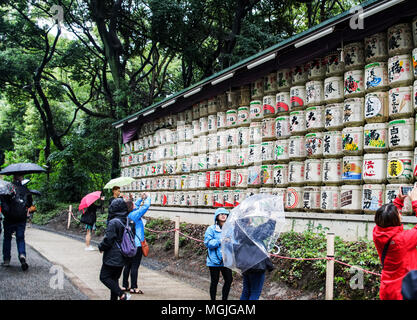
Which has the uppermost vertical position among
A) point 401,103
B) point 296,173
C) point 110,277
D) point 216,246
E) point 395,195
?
point 401,103

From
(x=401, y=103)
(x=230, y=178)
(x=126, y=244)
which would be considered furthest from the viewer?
(x=230, y=178)

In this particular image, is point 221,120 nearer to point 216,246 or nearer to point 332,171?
point 332,171

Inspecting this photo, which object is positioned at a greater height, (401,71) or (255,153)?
(401,71)

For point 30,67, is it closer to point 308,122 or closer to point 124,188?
point 124,188

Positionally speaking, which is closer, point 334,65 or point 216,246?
point 216,246

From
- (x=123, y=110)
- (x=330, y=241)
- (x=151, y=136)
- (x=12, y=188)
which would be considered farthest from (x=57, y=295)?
(x=123, y=110)

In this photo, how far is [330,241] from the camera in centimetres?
579

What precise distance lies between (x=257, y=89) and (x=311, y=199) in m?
3.29

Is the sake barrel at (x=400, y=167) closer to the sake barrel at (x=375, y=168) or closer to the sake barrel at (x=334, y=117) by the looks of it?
the sake barrel at (x=375, y=168)

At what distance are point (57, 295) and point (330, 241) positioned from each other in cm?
416

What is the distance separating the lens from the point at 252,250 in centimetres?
470

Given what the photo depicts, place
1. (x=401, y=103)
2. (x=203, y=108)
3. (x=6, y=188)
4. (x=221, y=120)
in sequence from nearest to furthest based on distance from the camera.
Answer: (x=401, y=103), (x=6, y=188), (x=221, y=120), (x=203, y=108)

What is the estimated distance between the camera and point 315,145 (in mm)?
8164

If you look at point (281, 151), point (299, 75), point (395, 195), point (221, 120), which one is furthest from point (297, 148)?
point (221, 120)
